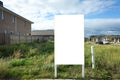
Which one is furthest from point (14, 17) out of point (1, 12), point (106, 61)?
point (106, 61)

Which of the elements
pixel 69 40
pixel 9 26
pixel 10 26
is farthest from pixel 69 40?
pixel 10 26

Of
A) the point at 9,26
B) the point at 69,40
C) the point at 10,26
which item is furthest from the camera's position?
the point at 10,26

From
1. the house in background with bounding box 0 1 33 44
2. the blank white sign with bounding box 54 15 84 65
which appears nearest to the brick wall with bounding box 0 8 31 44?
the house in background with bounding box 0 1 33 44

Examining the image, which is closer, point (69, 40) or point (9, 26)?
point (69, 40)

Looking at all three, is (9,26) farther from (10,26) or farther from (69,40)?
(69,40)

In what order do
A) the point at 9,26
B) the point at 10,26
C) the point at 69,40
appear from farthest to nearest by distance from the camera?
the point at 10,26, the point at 9,26, the point at 69,40

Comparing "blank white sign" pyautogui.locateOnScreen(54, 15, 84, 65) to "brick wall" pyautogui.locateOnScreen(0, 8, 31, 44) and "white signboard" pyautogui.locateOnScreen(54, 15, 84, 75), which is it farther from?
"brick wall" pyautogui.locateOnScreen(0, 8, 31, 44)

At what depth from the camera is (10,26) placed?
32.3 meters

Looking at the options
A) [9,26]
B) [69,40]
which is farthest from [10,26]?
[69,40]

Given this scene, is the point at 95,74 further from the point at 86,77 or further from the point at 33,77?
A: the point at 33,77

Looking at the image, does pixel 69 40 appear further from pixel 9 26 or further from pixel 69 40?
pixel 9 26

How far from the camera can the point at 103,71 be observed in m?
7.79

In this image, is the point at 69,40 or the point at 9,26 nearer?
the point at 69,40

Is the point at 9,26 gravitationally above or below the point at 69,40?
above
